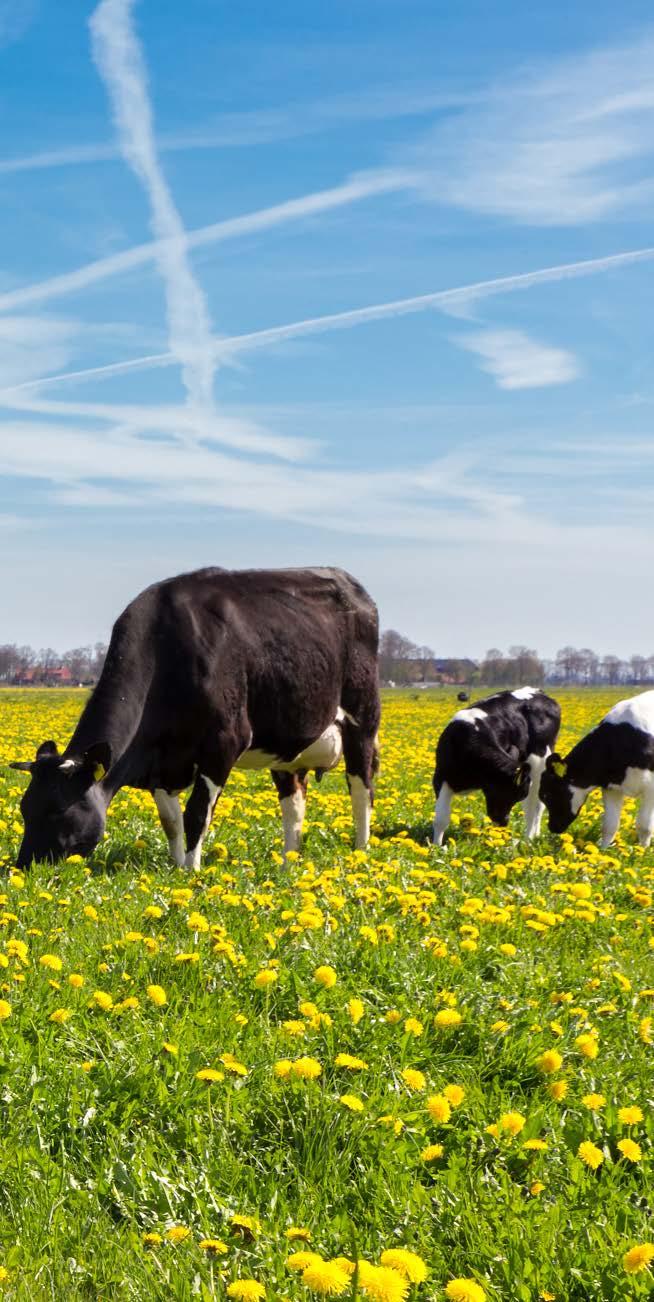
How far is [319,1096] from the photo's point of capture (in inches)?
176

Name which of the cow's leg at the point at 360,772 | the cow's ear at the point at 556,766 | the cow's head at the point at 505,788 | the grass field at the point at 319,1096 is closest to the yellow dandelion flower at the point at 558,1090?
the grass field at the point at 319,1096

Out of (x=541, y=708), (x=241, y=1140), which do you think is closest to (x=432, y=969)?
(x=241, y=1140)

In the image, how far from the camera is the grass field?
11.8ft

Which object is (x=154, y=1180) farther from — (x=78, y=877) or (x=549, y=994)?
(x=78, y=877)

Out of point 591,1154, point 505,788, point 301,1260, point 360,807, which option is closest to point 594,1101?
point 591,1154

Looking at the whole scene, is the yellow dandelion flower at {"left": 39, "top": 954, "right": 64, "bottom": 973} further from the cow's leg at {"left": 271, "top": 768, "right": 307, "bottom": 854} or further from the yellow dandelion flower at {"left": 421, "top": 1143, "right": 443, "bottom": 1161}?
the cow's leg at {"left": 271, "top": 768, "right": 307, "bottom": 854}

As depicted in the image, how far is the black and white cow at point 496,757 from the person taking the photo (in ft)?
41.9

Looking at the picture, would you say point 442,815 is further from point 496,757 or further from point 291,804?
point 291,804

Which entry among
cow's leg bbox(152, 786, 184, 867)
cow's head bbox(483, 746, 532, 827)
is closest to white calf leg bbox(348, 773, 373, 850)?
cow's head bbox(483, 746, 532, 827)

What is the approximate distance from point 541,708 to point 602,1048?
9127mm

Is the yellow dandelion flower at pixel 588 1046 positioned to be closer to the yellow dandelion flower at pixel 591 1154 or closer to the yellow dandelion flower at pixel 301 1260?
the yellow dandelion flower at pixel 591 1154

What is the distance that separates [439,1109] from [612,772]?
29.8 ft

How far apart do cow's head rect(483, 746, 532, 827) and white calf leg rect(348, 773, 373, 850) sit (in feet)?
6.00

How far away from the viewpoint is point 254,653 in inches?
404
